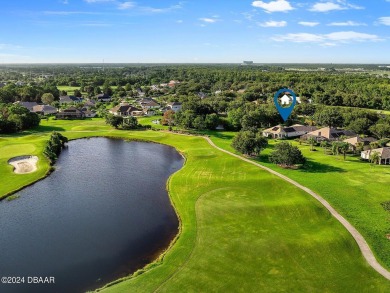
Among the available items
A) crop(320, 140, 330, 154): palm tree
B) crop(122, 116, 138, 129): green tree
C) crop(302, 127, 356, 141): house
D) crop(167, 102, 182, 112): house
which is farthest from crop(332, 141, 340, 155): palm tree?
crop(167, 102, 182, 112): house

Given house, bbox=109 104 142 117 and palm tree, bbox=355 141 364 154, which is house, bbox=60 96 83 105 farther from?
palm tree, bbox=355 141 364 154

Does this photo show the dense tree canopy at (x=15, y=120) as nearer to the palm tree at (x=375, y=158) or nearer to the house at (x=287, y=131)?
the house at (x=287, y=131)

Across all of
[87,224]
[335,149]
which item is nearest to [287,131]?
[335,149]

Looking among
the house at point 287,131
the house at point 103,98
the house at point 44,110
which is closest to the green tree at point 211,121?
the house at point 287,131

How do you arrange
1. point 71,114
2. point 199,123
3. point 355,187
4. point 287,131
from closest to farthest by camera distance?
point 355,187, point 287,131, point 199,123, point 71,114

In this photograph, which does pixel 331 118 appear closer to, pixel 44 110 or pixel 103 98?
pixel 44 110
